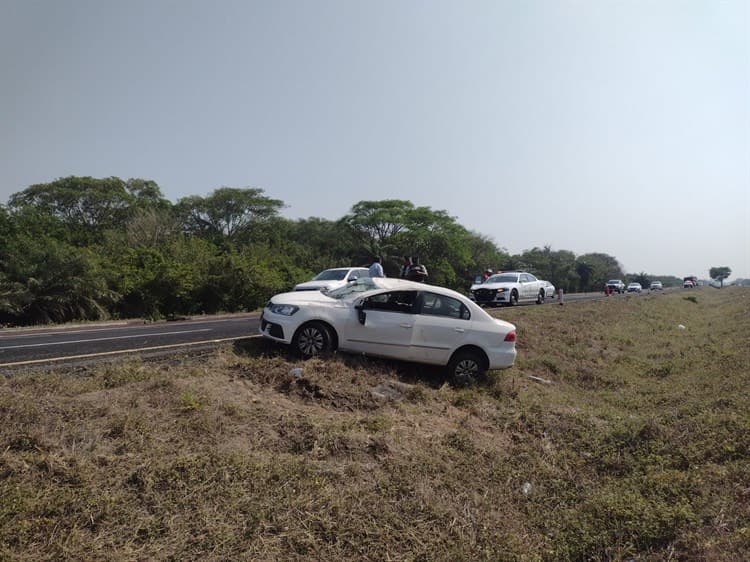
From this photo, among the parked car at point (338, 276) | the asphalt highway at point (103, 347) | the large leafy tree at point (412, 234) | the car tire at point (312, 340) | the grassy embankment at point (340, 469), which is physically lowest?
the grassy embankment at point (340, 469)

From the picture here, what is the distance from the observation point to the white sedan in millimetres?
7578

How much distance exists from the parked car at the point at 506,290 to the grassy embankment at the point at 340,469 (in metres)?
13.0

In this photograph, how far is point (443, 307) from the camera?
8.25 m

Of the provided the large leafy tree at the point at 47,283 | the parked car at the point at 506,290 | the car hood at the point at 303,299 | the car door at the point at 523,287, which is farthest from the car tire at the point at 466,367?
the large leafy tree at the point at 47,283

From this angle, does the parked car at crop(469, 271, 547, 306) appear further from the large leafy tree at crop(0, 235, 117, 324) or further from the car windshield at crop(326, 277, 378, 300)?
the large leafy tree at crop(0, 235, 117, 324)

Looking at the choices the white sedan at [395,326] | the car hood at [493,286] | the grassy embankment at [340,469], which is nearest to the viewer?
the grassy embankment at [340,469]

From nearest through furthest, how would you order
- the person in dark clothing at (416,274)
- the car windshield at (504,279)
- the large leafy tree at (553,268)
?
the person in dark clothing at (416,274) → the car windshield at (504,279) → the large leafy tree at (553,268)

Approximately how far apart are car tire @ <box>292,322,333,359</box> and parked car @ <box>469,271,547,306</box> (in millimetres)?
14146

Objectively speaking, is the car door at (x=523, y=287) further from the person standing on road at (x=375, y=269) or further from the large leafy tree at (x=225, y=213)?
the large leafy tree at (x=225, y=213)

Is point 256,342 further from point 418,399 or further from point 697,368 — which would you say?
point 697,368

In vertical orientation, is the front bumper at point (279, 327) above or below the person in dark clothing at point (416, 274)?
below

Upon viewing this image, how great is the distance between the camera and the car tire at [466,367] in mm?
8234

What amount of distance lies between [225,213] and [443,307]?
46.4m

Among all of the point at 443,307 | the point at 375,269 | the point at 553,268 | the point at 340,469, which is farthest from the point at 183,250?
the point at 553,268
